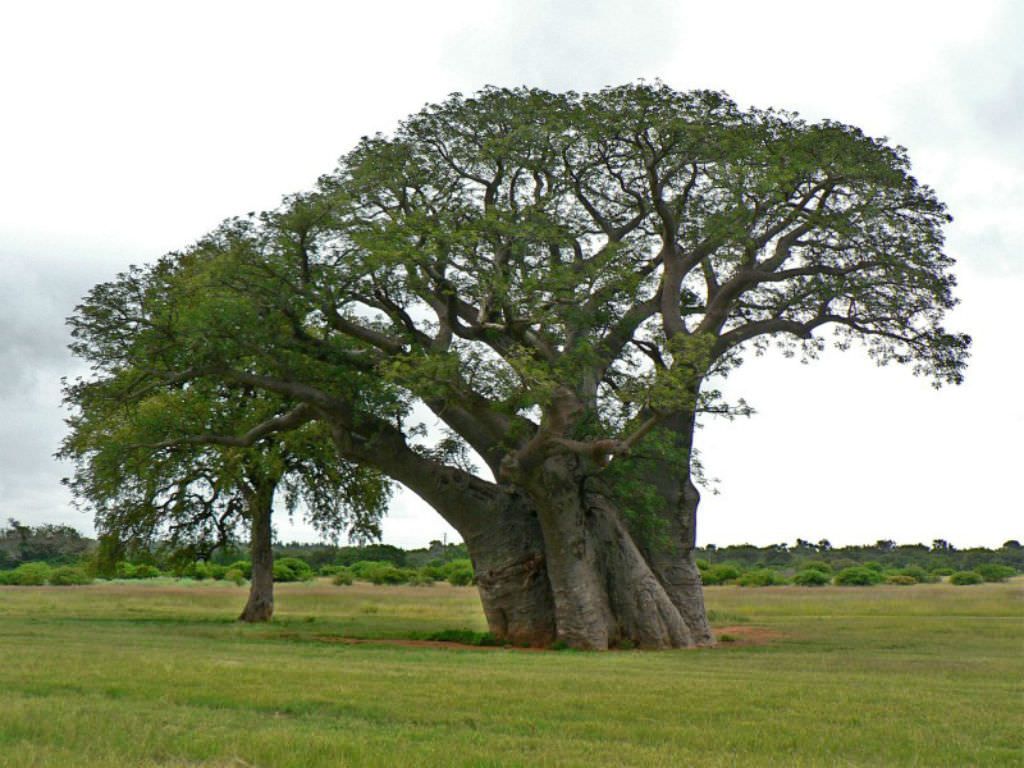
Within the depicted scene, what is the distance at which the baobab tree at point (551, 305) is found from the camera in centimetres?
2070

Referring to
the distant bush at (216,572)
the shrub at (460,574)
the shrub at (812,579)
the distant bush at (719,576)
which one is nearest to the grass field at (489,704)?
the shrub at (460,574)

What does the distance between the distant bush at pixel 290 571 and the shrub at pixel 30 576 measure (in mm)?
13089

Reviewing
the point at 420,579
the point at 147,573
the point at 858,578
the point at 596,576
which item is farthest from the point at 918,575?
the point at 596,576

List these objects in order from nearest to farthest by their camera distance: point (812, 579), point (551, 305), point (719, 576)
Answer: point (551, 305), point (812, 579), point (719, 576)

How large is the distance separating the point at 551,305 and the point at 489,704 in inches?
474

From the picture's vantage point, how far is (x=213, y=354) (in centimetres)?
2117

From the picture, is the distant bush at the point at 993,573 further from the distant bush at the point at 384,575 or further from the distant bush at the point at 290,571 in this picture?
the distant bush at the point at 290,571

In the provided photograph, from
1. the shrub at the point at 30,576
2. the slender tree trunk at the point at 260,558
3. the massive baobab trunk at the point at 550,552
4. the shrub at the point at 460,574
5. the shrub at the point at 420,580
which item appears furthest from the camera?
the shrub at the point at 420,580

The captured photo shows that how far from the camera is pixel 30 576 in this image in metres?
56.9

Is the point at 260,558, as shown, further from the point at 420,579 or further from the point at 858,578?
the point at 858,578

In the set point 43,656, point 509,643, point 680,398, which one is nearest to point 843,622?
point 509,643

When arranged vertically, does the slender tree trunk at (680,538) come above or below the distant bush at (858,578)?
above

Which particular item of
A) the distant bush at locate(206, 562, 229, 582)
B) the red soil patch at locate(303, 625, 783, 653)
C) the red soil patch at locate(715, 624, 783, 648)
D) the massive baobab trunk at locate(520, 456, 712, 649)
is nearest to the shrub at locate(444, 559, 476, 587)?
the distant bush at locate(206, 562, 229, 582)

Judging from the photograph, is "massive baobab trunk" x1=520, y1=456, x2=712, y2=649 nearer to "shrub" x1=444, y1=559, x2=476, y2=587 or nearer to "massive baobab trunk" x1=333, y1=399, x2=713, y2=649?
"massive baobab trunk" x1=333, y1=399, x2=713, y2=649
